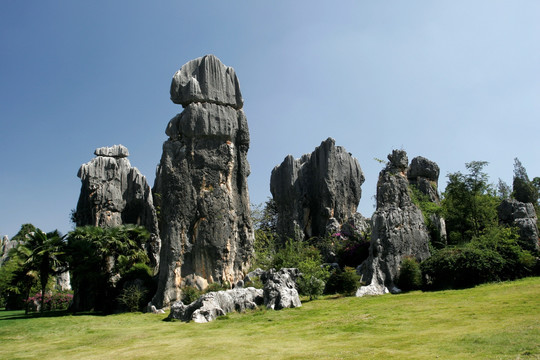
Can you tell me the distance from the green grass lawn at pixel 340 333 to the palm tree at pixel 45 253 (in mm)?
6675

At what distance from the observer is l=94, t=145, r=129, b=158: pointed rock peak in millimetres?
35688

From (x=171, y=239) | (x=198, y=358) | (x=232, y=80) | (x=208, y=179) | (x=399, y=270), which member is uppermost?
(x=232, y=80)

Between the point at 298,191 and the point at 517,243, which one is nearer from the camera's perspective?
the point at 517,243

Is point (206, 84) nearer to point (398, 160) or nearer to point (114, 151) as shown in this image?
point (398, 160)

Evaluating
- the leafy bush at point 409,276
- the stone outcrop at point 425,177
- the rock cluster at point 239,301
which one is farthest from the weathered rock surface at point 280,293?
the stone outcrop at point 425,177

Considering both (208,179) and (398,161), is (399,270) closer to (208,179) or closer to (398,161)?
(398,161)

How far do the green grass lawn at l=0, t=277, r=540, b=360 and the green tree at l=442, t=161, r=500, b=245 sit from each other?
6979mm

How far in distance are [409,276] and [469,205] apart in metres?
8.31

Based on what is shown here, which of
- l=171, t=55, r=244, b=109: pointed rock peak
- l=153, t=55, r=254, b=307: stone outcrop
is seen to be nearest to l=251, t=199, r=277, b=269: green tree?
l=153, t=55, r=254, b=307: stone outcrop

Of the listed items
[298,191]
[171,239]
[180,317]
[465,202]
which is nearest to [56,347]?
[180,317]

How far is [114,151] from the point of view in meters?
36.2

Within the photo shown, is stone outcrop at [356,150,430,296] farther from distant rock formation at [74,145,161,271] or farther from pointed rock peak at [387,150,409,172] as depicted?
distant rock formation at [74,145,161,271]

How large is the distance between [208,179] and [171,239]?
3.73 metres

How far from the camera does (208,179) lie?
2252 cm
